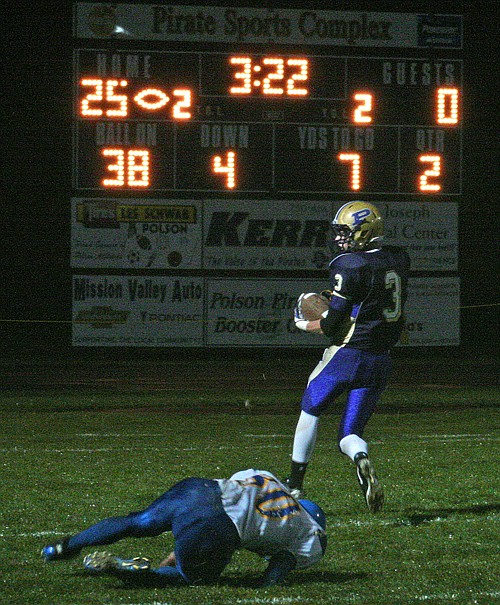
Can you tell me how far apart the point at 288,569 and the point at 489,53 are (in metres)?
18.9

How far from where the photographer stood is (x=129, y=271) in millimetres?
18484

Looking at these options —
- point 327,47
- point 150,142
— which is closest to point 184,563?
point 150,142

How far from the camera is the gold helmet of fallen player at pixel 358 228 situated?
6359 mm

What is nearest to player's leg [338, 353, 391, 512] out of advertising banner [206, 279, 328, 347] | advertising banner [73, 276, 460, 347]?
advertising banner [73, 276, 460, 347]

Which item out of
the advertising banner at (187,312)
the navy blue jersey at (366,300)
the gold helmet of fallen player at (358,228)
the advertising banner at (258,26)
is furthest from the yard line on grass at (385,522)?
the advertising banner at (258,26)

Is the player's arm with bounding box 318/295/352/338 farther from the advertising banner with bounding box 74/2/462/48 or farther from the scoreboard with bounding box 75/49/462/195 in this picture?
the advertising banner with bounding box 74/2/462/48

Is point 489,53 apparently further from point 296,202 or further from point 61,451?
point 61,451

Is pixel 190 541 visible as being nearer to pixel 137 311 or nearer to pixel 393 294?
pixel 393 294

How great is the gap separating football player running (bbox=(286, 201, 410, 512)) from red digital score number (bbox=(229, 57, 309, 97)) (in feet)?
36.5

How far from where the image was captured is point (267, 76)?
17.2 meters

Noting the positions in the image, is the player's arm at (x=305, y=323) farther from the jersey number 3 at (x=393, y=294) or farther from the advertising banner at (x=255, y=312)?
the advertising banner at (x=255, y=312)

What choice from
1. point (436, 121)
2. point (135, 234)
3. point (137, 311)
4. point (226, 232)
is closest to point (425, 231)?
point (436, 121)

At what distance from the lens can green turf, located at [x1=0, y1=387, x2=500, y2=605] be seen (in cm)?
477

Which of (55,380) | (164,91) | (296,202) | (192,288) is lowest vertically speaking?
(55,380)
